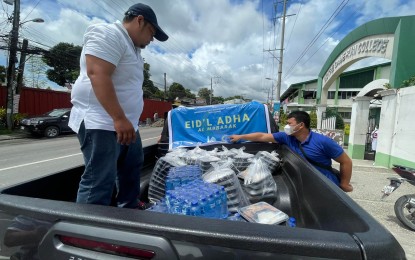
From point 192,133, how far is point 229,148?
64 centimetres

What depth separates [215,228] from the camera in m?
0.82

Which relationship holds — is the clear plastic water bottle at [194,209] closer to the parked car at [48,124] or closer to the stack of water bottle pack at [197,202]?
the stack of water bottle pack at [197,202]

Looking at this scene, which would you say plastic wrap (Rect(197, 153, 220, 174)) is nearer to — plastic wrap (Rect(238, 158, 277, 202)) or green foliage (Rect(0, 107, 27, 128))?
plastic wrap (Rect(238, 158, 277, 202))

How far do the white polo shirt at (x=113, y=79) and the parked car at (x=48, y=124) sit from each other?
46.5 ft

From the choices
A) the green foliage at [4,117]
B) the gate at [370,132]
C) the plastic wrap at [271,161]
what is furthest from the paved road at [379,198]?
the green foliage at [4,117]

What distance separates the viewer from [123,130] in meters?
1.42

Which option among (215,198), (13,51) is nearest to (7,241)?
(215,198)

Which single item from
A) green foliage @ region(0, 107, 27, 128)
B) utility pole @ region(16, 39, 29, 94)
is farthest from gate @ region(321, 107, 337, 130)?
green foliage @ region(0, 107, 27, 128)

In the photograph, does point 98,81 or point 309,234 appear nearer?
point 309,234

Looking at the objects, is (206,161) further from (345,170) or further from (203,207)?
(345,170)

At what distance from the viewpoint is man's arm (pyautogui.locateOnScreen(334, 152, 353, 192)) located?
9.55 ft

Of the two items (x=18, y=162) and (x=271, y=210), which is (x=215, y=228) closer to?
(x=271, y=210)

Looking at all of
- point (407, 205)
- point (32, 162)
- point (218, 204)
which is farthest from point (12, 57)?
point (407, 205)

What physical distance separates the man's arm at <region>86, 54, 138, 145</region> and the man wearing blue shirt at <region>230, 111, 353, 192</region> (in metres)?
2.22
